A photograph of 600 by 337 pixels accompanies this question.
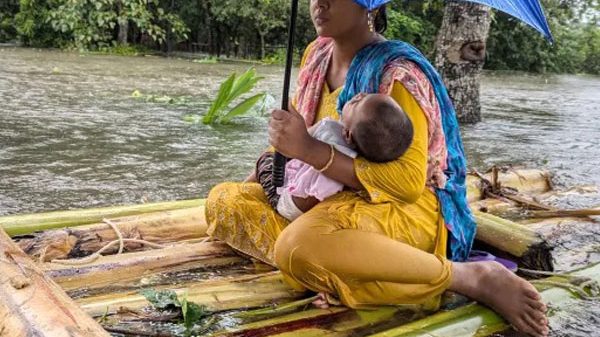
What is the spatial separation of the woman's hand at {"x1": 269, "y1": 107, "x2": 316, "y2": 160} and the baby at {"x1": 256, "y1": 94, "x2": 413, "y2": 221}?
10 cm

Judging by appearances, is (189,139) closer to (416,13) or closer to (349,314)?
(349,314)

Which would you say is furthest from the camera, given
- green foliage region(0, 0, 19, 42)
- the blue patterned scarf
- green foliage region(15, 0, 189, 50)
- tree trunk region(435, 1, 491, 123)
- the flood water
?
green foliage region(0, 0, 19, 42)

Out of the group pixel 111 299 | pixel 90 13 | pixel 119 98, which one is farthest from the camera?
pixel 90 13

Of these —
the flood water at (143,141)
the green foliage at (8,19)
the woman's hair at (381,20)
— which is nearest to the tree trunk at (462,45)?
the flood water at (143,141)

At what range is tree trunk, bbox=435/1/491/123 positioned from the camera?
6.11m

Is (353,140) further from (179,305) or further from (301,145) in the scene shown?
(179,305)

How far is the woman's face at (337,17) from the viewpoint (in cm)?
205

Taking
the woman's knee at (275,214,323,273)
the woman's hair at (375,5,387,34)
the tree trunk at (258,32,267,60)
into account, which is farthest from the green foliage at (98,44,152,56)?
the woman's knee at (275,214,323,273)

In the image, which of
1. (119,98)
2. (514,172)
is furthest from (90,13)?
(514,172)

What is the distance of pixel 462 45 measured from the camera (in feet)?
20.6

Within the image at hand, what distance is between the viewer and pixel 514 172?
381 centimetres

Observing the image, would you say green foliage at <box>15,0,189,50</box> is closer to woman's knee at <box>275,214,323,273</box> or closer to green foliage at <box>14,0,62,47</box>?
green foliage at <box>14,0,62,47</box>

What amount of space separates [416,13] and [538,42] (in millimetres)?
4638

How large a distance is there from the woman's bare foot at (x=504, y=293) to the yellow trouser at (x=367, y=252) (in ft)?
0.25
